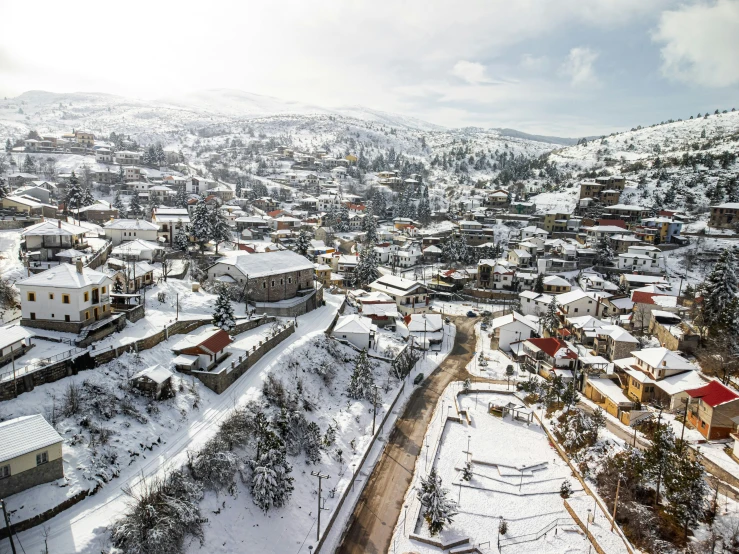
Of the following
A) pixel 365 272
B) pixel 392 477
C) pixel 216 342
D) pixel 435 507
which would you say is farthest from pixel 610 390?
pixel 365 272

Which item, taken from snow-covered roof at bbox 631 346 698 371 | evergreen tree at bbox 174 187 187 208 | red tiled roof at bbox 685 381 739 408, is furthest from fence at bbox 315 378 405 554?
evergreen tree at bbox 174 187 187 208

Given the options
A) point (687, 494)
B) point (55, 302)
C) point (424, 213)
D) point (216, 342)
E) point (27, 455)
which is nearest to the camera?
point (27, 455)

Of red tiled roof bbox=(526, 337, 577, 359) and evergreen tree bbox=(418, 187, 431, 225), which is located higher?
evergreen tree bbox=(418, 187, 431, 225)

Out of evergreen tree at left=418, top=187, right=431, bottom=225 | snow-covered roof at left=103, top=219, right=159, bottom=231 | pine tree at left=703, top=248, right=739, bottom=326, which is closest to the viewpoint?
pine tree at left=703, top=248, right=739, bottom=326

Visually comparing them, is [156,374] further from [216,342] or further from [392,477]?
[392,477]

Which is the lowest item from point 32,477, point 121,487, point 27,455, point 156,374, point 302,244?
point 121,487

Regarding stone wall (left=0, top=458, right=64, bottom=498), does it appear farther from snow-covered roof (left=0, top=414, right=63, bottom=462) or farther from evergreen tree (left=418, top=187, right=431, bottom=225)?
evergreen tree (left=418, top=187, right=431, bottom=225)

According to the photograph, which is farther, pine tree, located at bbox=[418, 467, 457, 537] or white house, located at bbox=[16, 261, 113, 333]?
white house, located at bbox=[16, 261, 113, 333]

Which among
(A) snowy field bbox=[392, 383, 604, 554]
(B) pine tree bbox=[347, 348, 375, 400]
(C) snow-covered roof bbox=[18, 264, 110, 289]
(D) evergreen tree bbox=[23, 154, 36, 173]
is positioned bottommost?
(A) snowy field bbox=[392, 383, 604, 554]
